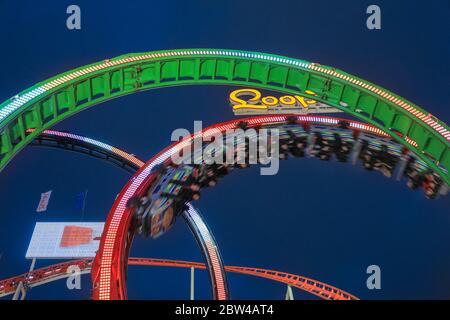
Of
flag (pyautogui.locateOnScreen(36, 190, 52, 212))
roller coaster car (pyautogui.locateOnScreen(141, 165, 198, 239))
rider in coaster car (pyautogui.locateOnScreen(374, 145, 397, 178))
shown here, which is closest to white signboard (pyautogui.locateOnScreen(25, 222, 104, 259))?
flag (pyautogui.locateOnScreen(36, 190, 52, 212))

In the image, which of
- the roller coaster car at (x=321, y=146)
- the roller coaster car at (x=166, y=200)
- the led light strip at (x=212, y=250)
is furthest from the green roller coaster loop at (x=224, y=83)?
the led light strip at (x=212, y=250)

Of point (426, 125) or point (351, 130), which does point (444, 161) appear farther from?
point (351, 130)

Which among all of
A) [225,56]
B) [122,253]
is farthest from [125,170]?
[122,253]

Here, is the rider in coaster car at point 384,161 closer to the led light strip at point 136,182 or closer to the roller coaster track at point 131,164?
the led light strip at point 136,182

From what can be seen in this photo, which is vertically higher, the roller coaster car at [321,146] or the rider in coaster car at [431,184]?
the roller coaster car at [321,146]

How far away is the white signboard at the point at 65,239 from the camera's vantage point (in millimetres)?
9156

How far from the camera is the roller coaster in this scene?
891cm

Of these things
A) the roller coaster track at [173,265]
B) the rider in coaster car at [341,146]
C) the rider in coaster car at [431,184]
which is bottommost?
the roller coaster track at [173,265]

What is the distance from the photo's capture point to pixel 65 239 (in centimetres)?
931

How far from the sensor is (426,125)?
29.6ft

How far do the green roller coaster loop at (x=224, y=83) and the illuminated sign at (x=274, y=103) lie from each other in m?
0.53

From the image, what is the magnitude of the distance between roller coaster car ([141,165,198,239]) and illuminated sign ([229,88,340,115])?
2.18 metres
